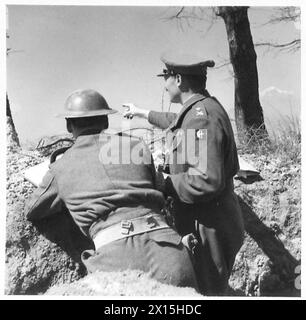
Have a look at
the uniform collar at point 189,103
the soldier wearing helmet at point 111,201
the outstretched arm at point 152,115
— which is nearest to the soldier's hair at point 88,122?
the soldier wearing helmet at point 111,201

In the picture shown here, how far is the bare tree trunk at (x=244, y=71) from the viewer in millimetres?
6102

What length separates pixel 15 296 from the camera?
4633 mm

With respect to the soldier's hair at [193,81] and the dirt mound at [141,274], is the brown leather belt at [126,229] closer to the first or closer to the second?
the dirt mound at [141,274]

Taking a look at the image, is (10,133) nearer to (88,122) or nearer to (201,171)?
(88,122)

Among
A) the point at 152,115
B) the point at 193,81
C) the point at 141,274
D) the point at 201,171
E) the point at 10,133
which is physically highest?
the point at 193,81

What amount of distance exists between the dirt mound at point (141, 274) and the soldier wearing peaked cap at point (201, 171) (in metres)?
0.53

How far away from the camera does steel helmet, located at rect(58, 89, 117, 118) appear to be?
14.3 feet

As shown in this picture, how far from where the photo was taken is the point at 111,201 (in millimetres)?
4184

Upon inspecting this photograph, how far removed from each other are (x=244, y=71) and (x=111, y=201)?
8.37 feet

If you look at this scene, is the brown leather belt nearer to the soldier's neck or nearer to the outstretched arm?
the soldier's neck

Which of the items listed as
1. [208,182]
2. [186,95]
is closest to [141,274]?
[208,182]

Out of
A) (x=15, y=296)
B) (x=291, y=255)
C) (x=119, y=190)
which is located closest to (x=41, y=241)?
(x=15, y=296)
